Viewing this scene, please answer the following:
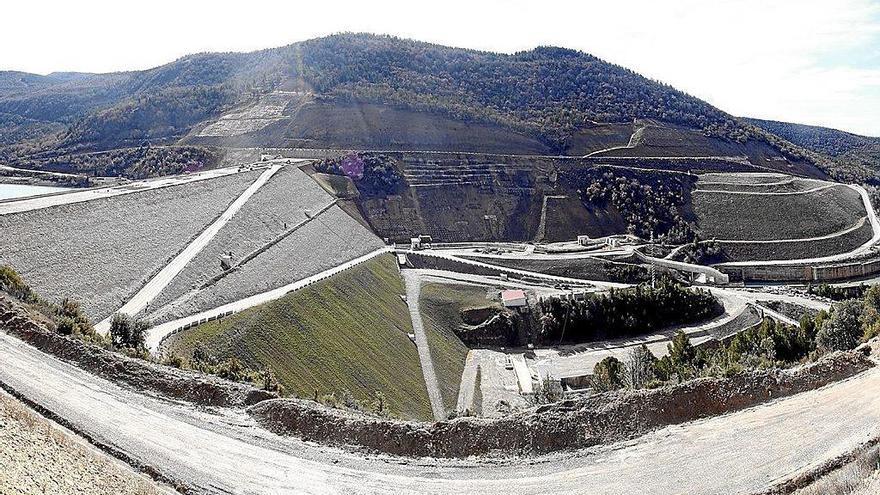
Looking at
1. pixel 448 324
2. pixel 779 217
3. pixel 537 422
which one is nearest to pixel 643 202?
pixel 779 217

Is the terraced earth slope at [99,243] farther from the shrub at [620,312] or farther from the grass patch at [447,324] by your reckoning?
the shrub at [620,312]

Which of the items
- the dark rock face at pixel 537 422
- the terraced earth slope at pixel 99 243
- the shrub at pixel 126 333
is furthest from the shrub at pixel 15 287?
the dark rock face at pixel 537 422

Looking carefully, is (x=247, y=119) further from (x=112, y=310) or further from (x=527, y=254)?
(x=112, y=310)

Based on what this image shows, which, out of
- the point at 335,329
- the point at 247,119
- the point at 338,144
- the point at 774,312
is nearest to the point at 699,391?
the point at 335,329

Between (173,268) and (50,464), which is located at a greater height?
(173,268)

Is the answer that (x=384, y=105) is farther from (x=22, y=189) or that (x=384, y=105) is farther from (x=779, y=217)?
(x=779, y=217)

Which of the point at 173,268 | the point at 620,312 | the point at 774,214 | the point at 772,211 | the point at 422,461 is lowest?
the point at 620,312
